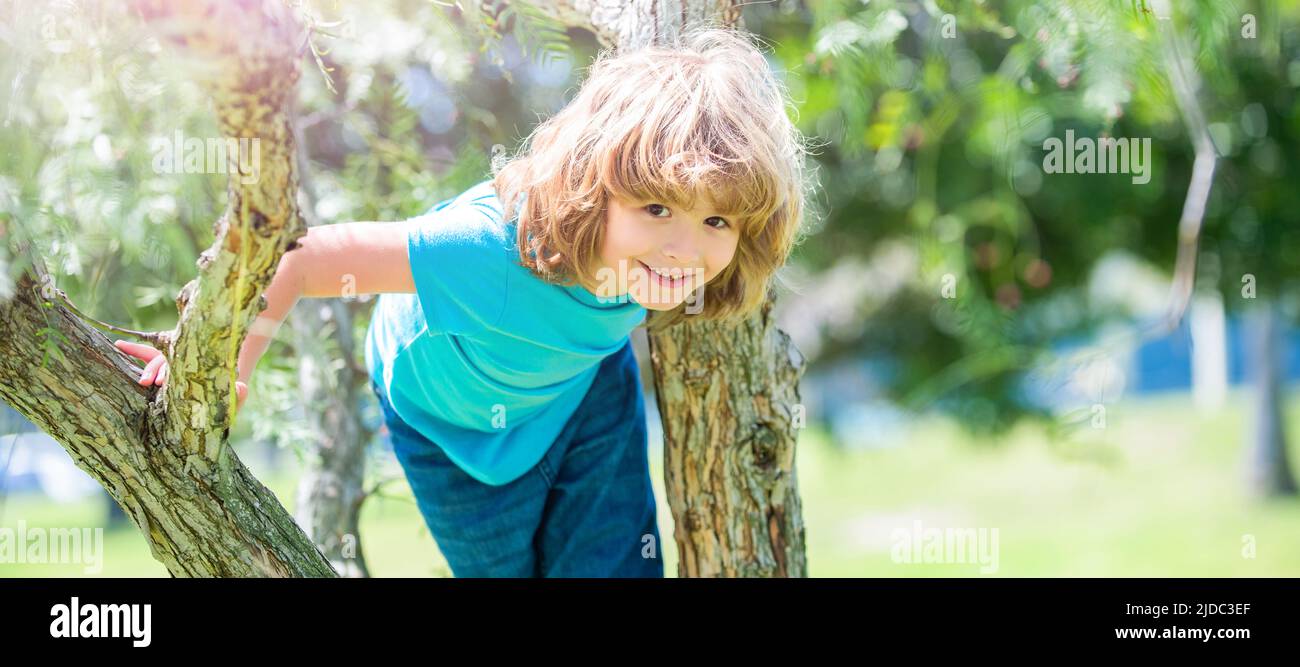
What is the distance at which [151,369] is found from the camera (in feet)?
2.92

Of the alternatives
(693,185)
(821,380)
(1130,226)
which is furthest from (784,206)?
(821,380)

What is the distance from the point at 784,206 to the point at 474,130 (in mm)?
698

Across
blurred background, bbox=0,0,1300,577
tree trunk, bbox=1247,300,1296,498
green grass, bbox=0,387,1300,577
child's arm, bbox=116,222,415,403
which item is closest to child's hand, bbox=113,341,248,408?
child's arm, bbox=116,222,415,403

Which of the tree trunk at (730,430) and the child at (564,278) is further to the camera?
the tree trunk at (730,430)

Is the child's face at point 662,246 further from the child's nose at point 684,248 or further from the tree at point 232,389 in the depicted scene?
the tree at point 232,389

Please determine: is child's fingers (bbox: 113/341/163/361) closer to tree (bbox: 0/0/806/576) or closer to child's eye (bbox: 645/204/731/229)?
tree (bbox: 0/0/806/576)

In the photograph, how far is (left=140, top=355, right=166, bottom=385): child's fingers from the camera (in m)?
0.88

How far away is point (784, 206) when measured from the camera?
41.5 inches

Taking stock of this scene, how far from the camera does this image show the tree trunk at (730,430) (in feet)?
3.90

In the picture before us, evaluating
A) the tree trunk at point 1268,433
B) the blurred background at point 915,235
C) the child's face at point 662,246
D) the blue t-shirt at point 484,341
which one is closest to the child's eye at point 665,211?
the child's face at point 662,246

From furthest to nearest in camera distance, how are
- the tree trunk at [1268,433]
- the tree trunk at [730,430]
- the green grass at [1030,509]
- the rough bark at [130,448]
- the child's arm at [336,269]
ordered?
the tree trunk at [1268,433]
the green grass at [1030,509]
the tree trunk at [730,430]
the child's arm at [336,269]
the rough bark at [130,448]

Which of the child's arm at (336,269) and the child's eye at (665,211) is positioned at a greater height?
the child's eye at (665,211)

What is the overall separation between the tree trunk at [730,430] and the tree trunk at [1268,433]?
10.5 feet

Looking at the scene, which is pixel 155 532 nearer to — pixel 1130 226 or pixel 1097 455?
pixel 1097 455
